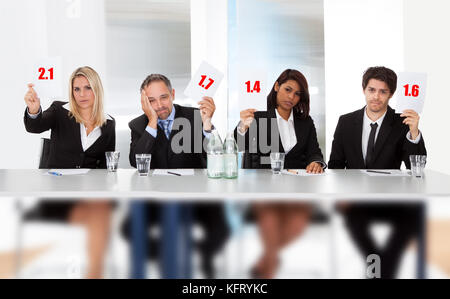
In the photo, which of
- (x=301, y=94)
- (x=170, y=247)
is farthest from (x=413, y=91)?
(x=170, y=247)

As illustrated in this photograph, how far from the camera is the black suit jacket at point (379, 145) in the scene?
2.71 meters

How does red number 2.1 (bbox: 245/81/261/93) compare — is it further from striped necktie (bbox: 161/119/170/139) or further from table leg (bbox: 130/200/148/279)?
table leg (bbox: 130/200/148/279)

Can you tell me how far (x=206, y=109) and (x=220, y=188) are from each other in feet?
3.51

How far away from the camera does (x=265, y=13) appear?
13.0ft

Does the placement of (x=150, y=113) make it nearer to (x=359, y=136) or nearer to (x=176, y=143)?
(x=176, y=143)

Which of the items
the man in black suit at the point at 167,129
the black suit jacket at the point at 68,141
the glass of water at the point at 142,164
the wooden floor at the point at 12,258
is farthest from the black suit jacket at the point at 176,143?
the wooden floor at the point at 12,258

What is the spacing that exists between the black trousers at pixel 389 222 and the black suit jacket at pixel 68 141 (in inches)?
69.0

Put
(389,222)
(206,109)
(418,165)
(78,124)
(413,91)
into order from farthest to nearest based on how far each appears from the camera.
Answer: (78,124)
(206,109)
(413,91)
(418,165)
(389,222)

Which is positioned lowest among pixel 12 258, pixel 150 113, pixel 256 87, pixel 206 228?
pixel 12 258

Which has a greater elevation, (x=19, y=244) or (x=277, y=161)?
(x=277, y=161)

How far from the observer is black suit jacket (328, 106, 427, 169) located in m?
2.71

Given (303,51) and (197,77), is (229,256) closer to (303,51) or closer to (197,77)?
(197,77)

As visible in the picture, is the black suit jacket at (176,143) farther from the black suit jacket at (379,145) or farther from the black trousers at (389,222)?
the black trousers at (389,222)

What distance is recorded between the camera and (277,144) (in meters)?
2.79
